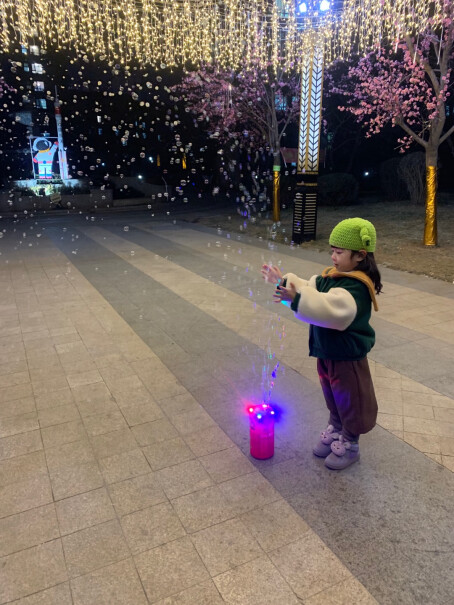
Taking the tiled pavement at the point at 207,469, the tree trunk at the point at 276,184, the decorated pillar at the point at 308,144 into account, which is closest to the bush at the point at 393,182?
the tree trunk at the point at 276,184

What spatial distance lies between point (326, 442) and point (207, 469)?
93cm

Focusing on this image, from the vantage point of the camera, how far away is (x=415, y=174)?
2061 cm

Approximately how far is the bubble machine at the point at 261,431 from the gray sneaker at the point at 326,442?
36 cm

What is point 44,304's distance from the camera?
7398 millimetres

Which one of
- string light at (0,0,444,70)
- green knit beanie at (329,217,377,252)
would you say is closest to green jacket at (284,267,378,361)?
green knit beanie at (329,217,377,252)

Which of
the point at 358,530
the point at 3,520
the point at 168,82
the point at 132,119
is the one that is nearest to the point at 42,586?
the point at 3,520

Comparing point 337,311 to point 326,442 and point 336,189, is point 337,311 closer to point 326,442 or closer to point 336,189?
point 326,442

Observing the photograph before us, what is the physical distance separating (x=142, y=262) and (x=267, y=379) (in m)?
6.58

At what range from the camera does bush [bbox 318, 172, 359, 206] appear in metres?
21.6

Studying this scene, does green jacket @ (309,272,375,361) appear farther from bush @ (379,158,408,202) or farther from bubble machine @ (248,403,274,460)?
bush @ (379,158,408,202)

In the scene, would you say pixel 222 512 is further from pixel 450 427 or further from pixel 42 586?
pixel 450 427

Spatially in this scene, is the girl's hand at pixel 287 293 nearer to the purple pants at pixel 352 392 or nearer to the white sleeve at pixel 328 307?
the white sleeve at pixel 328 307

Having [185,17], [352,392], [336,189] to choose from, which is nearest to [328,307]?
[352,392]

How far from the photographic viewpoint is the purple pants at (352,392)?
2928 millimetres
